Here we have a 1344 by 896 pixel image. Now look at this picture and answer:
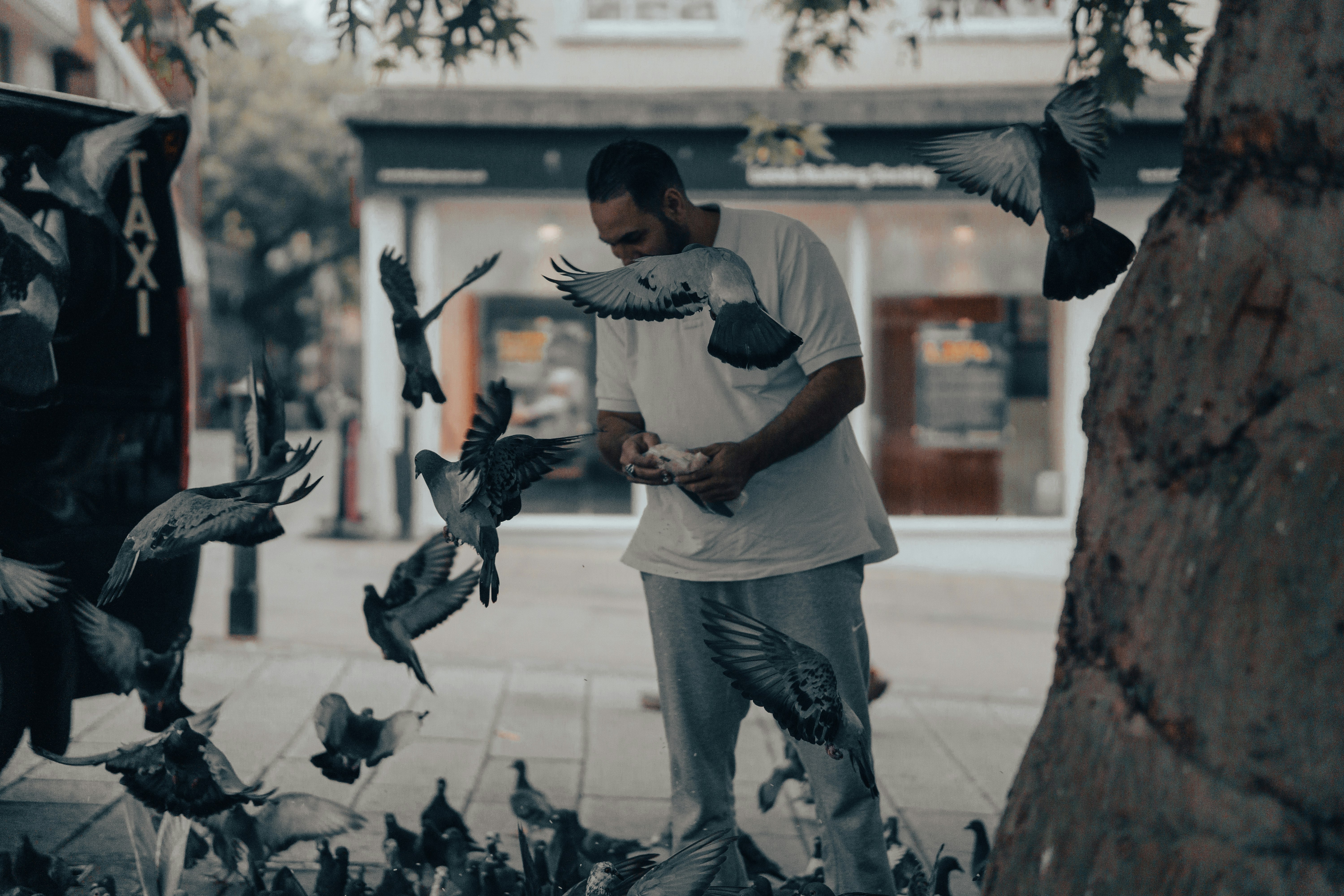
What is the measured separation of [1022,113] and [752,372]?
9.62 meters

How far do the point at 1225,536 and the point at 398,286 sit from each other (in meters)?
1.93

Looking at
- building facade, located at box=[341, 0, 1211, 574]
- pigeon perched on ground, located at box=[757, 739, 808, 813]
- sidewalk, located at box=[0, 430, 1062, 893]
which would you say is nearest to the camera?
pigeon perched on ground, located at box=[757, 739, 808, 813]

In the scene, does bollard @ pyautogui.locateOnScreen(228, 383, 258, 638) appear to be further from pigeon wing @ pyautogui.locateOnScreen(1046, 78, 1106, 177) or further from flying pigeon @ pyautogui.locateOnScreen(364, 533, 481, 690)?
pigeon wing @ pyautogui.locateOnScreen(1046, 78, 1106, 177)

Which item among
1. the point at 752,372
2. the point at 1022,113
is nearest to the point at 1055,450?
the point at 1022,113

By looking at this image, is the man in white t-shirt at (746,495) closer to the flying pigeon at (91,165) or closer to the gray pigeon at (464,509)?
the gray pigeon at (464,509)

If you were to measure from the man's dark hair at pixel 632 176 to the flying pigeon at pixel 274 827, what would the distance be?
65.3 inches

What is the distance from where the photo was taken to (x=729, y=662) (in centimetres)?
238

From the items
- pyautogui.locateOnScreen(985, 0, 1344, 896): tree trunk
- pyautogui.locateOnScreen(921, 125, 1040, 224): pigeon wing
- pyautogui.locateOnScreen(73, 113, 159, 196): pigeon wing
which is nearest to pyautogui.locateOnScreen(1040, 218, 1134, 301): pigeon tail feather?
pyautogui.locateOnScreen(921, 125, 1040, 224): pigeon wing

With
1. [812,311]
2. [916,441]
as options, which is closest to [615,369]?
[812,311]

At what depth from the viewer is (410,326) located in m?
2.76

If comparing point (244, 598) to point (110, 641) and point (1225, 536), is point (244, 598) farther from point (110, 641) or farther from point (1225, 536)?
point (1225, 536)

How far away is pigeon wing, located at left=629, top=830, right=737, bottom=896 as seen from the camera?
221 cm

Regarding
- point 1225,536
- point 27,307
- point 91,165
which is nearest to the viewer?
point 1225,536

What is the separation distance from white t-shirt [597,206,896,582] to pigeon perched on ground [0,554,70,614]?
4.18 ft
